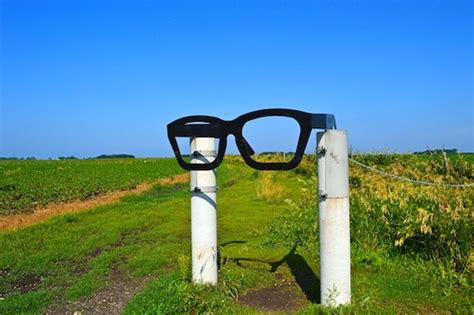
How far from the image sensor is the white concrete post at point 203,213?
4543 millimetres

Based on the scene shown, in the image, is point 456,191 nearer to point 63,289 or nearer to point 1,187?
point 63,289

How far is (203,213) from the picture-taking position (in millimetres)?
4559

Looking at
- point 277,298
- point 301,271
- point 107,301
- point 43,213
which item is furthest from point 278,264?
point 43,213

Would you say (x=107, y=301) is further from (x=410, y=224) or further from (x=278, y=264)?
(x=410, y=224)

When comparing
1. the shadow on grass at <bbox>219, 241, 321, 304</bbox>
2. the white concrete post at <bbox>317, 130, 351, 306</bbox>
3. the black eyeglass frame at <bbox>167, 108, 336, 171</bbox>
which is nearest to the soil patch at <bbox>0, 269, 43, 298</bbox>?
the shadow on grass at <bbox>219, 241, 321, 304</bbox>

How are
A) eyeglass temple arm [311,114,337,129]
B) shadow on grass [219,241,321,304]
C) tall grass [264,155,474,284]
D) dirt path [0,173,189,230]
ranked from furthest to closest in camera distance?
1. dirt path [0,173,189,230]
2. tall grass [264,155,474,284]
3. shadow on grass [219,241,321,304]
4. eyeglass temple arm [311,114,337,129]

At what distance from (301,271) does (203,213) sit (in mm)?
1407

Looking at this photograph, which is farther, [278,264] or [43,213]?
[43,213]

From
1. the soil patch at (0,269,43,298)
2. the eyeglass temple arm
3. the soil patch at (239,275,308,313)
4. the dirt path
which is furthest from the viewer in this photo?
the dirt path

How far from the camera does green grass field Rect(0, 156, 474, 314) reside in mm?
4258

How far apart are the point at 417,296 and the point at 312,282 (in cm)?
103

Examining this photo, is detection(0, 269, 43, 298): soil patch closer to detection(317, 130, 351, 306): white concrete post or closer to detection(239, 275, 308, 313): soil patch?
detection(239, 275, 308, 313): soil patch

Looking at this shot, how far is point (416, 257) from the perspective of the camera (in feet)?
17.0

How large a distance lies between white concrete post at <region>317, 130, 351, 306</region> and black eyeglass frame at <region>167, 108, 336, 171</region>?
0.16 metres
